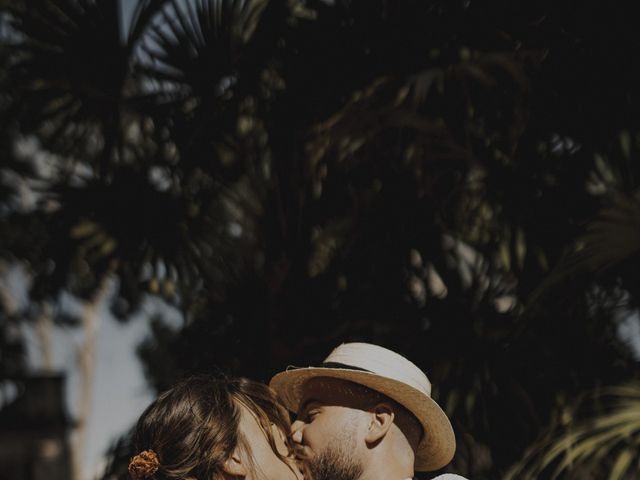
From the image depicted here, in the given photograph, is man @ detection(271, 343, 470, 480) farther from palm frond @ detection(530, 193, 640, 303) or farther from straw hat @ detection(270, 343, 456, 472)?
palm frond @ detection(530, 193, 640, 303)

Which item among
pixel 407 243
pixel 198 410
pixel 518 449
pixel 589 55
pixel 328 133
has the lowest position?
pixel 518 449

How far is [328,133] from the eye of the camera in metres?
4.57

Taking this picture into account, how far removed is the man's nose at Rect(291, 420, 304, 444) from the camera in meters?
2.68

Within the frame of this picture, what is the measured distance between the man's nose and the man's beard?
11 centimetres

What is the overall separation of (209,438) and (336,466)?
375 mm

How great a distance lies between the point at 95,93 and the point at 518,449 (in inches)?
115

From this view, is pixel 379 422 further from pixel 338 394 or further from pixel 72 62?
pixel 72 62

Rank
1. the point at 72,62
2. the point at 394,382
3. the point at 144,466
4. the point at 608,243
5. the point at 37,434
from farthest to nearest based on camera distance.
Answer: the point at 37,434 → the point at 72,62 → the point at 608,243 → the point at 394,382 → the point at 144,466

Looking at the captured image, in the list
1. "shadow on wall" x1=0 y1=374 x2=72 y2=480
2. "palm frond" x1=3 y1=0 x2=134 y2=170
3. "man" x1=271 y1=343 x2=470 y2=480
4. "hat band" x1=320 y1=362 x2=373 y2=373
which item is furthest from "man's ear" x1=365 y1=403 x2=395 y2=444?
"shadow on wall" x1=0 y1=374 x2=72 y2=480

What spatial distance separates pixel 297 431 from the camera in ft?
8.87

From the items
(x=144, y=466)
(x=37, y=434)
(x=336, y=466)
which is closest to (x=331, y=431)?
(x=336, y=466)

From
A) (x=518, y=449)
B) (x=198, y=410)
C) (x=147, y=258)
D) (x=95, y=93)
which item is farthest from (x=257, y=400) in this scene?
(x=147, y=258)

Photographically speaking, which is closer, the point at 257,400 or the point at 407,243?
the point at 257,400

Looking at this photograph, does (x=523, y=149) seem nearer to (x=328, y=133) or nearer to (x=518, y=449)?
(x=328, y=133)
